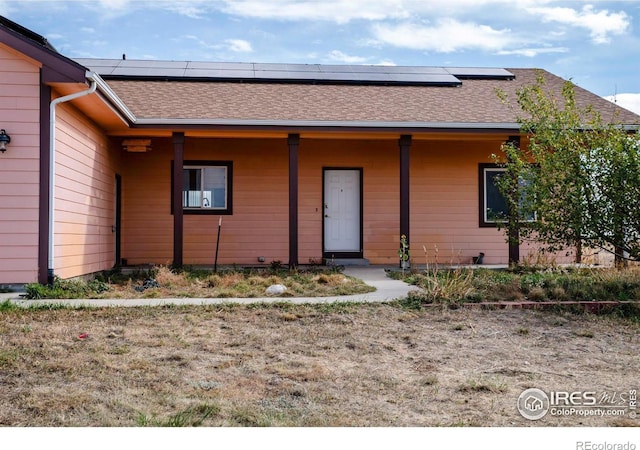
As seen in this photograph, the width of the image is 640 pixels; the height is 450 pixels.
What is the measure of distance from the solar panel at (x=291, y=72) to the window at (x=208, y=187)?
229 cm

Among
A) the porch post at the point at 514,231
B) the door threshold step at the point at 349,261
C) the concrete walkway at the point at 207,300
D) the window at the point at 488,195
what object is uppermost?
the window at the point at 488,195

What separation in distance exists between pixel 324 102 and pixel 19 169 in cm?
625

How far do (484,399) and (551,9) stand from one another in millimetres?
8766

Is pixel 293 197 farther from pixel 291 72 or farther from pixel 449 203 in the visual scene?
pixel 291 72

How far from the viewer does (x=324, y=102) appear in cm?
1281

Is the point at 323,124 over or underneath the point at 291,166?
over

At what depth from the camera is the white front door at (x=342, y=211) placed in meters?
13.4

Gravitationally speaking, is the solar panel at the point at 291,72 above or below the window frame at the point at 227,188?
above

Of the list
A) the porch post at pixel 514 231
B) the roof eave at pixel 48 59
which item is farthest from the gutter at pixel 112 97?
the porch post at pixel 514 231

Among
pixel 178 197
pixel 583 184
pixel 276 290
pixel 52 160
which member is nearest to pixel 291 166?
pixel 178 197

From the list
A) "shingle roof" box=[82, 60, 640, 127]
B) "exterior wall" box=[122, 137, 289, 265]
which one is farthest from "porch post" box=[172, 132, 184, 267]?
"exterior wall" box=[122, 137, 289, 265]

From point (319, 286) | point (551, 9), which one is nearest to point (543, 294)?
point (319, 286)

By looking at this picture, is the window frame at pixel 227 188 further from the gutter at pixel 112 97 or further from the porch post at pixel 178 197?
the gutter at pixel 112 97

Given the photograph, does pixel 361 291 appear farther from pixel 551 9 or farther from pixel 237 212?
pixel 551 9
